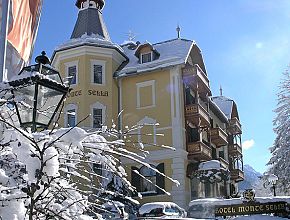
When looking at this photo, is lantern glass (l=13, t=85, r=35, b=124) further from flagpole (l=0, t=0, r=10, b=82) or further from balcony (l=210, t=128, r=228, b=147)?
balcony (l=210, t=128, r=228, b=147)

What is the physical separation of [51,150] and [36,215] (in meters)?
0.48

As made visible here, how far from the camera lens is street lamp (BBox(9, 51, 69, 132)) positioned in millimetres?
4390

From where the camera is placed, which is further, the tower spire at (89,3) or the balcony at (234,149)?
the balcony at (234,149)

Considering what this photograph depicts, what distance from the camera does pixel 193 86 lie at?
2853 centimetres

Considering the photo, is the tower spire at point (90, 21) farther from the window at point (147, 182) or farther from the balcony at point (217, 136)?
the balcony at point (217, 136)

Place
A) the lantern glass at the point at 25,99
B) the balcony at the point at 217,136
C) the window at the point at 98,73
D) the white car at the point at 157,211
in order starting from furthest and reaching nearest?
the balcony at the point at 217,136 < the window at the point at 98,73 < the white car at the point at 157,211 < the lantern glass at the point at 25,99

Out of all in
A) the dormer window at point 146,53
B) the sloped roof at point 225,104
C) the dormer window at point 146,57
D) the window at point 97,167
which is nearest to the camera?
the window at point 97,167

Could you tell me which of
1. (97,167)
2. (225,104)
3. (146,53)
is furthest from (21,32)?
(225,104)

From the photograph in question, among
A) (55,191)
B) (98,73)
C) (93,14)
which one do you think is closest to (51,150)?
(55,191)

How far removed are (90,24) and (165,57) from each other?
5.95 meters

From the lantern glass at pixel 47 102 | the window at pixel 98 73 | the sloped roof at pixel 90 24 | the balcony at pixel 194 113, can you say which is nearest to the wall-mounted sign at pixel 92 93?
the window at pixel 98 73

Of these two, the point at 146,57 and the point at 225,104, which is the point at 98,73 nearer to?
the point at 146,57

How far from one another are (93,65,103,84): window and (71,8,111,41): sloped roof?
2.59 meters

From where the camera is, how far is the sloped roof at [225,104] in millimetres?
40312
